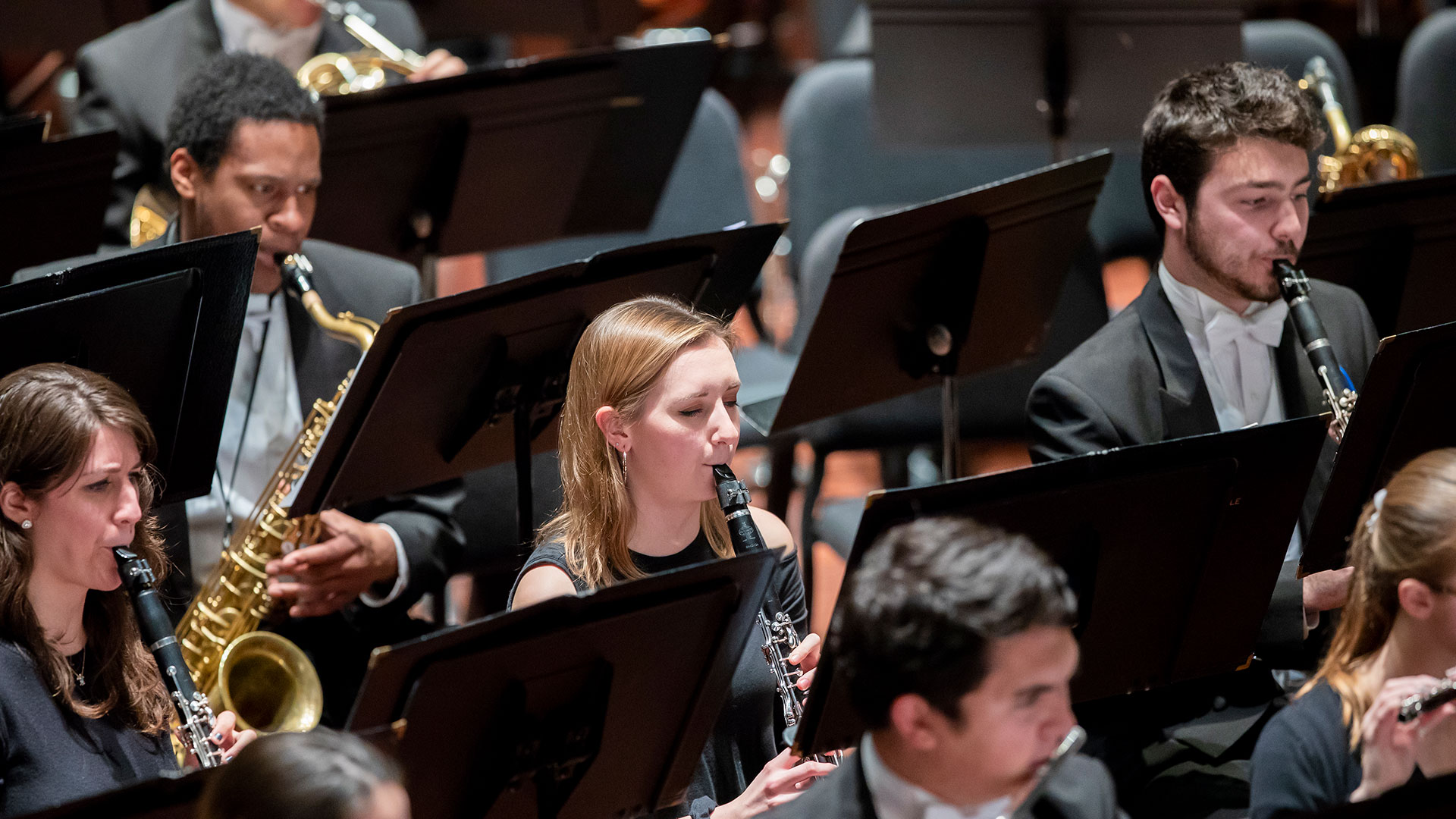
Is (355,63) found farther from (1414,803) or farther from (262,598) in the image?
(1414,803)

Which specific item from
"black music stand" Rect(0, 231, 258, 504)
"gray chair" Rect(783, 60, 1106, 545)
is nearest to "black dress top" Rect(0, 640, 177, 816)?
"black music stand" Rect(0, 231, 258, 504)

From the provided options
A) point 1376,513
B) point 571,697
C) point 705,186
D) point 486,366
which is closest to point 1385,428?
point 1376,513

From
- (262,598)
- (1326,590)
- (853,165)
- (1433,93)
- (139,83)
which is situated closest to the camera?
(1326,590)

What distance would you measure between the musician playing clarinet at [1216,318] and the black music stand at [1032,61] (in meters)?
0.99

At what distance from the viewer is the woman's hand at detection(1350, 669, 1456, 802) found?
1777 millimetres

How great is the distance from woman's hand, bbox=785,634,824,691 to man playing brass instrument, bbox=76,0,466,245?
1.88m

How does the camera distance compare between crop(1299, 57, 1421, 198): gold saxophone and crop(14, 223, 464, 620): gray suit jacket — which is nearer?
crop(14, 223, 464, 620): gray suit jacket

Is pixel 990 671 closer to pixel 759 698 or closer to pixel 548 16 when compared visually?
pixel 759 698

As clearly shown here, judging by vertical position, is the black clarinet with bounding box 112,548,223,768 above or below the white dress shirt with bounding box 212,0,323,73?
below

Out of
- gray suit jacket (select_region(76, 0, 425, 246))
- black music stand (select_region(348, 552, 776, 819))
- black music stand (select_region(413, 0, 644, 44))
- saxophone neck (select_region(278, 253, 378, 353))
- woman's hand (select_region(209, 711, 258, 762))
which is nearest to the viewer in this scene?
black music stand (select_region(348, 552, 776, 819))

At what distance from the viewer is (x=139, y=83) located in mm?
3646

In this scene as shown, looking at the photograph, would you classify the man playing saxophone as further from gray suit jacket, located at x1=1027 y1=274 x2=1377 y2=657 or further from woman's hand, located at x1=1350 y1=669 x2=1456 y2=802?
woman's hand, located at x1=1350 y1=669 x2=1456 y2=802

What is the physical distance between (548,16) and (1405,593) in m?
2.93

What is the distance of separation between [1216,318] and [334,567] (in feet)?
5.00
